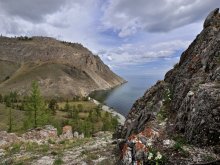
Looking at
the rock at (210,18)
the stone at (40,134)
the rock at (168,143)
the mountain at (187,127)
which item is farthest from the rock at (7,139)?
the rock at (210,18)

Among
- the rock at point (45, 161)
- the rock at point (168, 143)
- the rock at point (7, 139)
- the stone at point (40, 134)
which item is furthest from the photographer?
the stone at point (40, 134)

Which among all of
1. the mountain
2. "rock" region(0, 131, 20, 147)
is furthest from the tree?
the mountain

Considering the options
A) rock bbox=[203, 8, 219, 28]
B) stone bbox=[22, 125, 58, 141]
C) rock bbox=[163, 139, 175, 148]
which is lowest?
stone bbox=[22, 125, 58, 141]

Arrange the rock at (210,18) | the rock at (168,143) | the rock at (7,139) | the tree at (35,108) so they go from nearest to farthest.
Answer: the rock at (168,143) < the rock at (210,18) < the rock at (7,139) < the tree at (35,108)

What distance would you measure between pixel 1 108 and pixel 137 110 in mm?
166463

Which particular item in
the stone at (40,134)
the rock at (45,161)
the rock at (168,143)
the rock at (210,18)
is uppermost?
the rock at (210,18)

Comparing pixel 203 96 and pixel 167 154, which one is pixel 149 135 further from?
pixel 203 96

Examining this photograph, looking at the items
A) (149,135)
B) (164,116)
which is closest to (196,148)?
(149,135)

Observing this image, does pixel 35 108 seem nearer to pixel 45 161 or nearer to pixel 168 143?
pixel 45 161

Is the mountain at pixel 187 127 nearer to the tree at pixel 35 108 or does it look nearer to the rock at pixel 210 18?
the rock at pixel 210 18

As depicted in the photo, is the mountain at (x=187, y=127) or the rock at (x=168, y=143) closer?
the mountain at (x=187, y=127)

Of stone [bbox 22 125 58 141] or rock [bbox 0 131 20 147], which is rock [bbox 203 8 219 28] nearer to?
stone [bbox 22 125 58 141]

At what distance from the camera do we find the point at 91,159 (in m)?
22.5

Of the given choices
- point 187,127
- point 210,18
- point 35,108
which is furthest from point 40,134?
point 187,127
